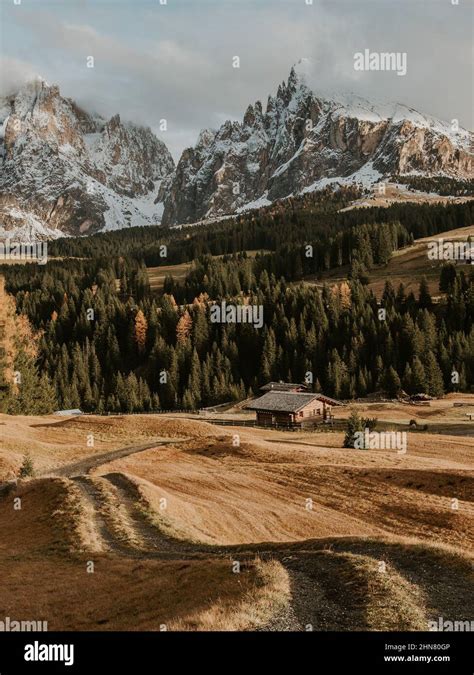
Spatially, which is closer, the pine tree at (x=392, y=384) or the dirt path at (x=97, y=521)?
the dirt path at (x=97, y=521)

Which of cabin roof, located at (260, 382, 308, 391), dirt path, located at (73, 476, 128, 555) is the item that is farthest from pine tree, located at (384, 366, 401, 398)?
dirt path, located at (73, 476, 128, 555)

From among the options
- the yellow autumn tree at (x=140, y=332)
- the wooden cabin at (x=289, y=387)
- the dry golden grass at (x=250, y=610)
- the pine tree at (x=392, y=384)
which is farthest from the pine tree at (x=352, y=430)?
the yellow autumn tree at (x=140, y=332)

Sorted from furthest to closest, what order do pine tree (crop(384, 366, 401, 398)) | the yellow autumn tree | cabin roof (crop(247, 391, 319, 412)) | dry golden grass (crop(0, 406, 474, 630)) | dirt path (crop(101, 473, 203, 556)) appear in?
the yellow autumn tree, pine tree (crop(384, 366, 401, 398)), cabin roof (crop(247, 391, 319, 412)), dirt path (crop(101, 473, 203, 556)), dry golden grass (crop(0, 406, 474, 630))

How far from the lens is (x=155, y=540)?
29.1m

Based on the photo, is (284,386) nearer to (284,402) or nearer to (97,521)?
(284,402)

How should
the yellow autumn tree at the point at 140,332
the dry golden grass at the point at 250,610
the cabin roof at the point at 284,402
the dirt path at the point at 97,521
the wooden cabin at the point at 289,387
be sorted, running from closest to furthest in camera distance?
the dry golden grass at the point at 250,610, the dirt path at the point at 97,521, the cabin roof at the point at 284,402, the wooden cabin at the point at 289,387, the yellow autumn tree at the point at 140,332

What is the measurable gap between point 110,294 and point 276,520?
169 metres

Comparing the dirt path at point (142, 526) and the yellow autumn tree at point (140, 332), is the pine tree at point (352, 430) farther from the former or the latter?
the yellow autumn tree at point (140, 332)

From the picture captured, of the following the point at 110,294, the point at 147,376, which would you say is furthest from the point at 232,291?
the point at 147,376

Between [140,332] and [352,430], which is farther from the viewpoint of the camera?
[140,332]

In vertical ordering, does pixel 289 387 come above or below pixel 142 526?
above

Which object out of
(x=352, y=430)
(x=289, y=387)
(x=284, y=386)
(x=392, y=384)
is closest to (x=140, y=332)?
(x=284, y=386)

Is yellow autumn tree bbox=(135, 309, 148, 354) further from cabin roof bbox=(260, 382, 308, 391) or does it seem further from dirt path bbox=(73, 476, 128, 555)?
dirt path bbox=(73, 476, 128, 555)

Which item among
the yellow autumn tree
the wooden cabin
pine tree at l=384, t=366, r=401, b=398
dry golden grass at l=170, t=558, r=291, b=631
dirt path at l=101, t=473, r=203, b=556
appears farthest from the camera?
the yellow autumn tree
